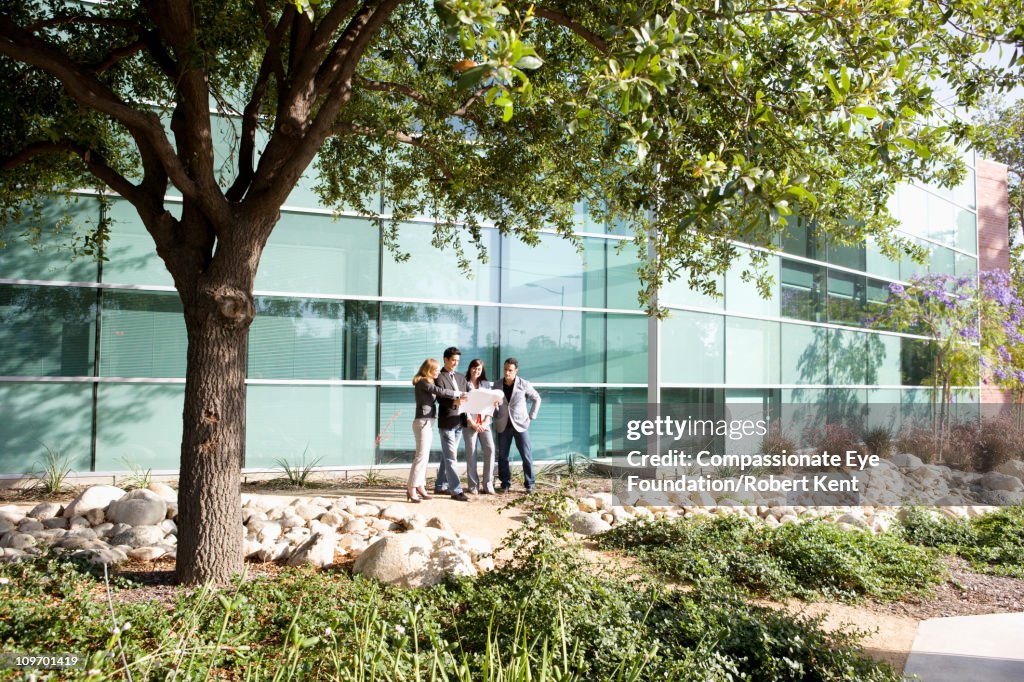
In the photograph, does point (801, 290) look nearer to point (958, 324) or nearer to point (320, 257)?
point (958, 324)

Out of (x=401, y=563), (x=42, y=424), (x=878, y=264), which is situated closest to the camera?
(x=401, y=563)

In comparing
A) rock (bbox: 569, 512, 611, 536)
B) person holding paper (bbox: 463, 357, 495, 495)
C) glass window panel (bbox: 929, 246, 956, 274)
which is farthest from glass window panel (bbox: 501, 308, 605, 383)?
glass window panel (bbox: 929, 246, 956, 274)

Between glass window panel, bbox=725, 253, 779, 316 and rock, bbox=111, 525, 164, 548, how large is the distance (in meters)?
10.1

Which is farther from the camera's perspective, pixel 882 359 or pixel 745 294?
pixel 882 359

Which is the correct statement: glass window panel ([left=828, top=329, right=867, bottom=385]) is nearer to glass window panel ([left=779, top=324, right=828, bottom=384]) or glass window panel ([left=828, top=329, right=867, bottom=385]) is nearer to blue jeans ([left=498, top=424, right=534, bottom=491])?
glass window panel ([left=779, top=324, right=828, bottom=384])

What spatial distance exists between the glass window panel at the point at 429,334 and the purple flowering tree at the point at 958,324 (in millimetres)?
9571

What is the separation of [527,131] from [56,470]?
7.26m

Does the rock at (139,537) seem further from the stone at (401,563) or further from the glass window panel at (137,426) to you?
the glass window panel at (137,426)

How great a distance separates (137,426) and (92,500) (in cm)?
277

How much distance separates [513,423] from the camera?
10125 millimetres

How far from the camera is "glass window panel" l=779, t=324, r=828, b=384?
15016 mm

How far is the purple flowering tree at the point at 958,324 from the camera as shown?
1612cm

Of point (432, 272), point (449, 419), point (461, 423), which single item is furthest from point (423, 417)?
point (432, 272)

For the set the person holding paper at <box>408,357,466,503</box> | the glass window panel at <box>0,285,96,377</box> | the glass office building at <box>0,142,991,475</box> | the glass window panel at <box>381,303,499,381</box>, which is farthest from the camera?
the glass window panel at <box>381,303,499,381</box>
